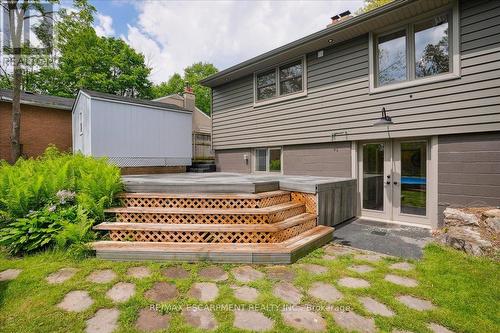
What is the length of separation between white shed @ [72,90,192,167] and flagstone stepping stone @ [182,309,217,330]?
7333 millimetres

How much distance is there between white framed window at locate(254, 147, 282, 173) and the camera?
7900mm

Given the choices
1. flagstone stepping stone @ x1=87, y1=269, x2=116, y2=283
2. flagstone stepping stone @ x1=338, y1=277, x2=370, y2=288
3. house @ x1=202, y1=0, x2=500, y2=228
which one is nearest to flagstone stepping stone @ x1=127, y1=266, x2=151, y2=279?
flagstone stepping stone @ x1=87, y1=269, x2=116, y2=283

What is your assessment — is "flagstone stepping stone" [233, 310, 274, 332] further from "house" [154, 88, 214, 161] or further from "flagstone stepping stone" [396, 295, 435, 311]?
"house" [154, 88, 214, 161]

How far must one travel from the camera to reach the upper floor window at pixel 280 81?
723cm

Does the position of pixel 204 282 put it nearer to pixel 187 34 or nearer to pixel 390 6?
pixel 390 6

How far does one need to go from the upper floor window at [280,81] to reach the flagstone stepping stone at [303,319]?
5.98 metres

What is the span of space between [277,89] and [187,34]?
858 centimetres

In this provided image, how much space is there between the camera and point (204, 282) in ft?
9.48

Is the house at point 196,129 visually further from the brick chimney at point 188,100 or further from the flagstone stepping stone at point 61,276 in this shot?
the flagstone stepping stone at point 61,276

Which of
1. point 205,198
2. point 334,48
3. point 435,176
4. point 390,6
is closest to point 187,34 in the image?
Answer: point 334,48

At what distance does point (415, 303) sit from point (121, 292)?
3.07m

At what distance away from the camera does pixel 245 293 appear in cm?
268

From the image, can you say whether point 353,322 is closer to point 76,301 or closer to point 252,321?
point 252,321

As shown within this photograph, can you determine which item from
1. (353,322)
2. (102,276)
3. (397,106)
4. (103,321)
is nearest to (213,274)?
(103,321)
